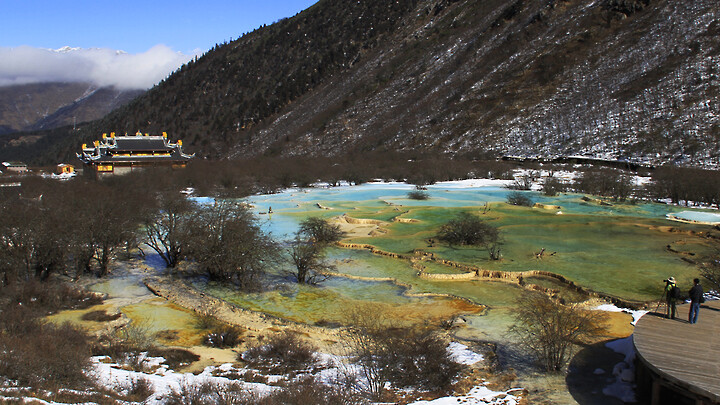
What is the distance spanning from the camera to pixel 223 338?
40.3 ft

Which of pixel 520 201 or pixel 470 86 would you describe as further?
pixel 470 86

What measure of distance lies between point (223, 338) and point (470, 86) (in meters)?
65.6

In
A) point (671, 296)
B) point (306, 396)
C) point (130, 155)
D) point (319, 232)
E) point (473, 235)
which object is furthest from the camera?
point (130, 155)

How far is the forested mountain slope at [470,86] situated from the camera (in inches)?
2096

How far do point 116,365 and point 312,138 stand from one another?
74935 millimetres

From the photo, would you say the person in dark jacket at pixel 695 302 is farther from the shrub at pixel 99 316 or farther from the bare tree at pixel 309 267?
the shrub at pixel 99 316

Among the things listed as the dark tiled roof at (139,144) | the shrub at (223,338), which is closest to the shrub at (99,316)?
the shrub at (223,338)

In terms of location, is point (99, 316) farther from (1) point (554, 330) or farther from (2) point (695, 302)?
(2) point (695, 302)

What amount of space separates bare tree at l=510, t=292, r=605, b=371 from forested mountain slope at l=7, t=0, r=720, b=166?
39213 millimetres

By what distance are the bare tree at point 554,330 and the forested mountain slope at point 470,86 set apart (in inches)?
1544

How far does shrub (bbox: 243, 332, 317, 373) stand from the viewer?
10852mm

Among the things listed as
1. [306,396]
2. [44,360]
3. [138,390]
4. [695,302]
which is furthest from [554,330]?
[44,360]

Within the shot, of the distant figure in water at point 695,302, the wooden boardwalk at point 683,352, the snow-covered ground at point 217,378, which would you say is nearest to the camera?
the wooden boardwalk at point 683,352


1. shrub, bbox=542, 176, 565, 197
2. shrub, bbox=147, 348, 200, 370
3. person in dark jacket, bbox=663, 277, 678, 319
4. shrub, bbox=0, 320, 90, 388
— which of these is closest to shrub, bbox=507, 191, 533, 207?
shrub, bbox=542, 176, 565, 197
